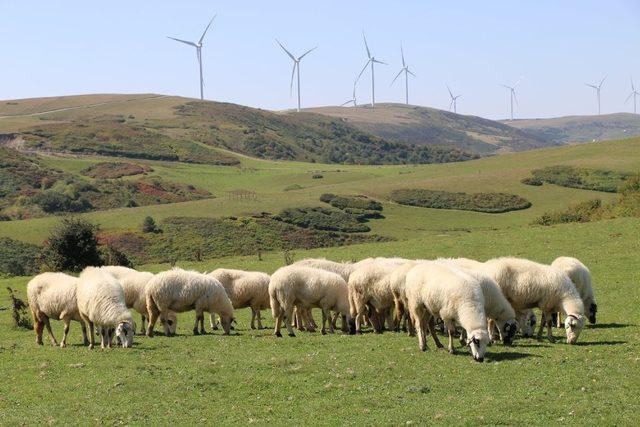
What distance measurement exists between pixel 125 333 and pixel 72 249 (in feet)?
81.5

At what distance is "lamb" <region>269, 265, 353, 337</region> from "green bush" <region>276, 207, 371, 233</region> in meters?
46.8

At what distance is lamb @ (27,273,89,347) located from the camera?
21703mm

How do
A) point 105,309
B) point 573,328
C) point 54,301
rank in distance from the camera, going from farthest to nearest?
point 54,301 < point 105,309 < point 573,328

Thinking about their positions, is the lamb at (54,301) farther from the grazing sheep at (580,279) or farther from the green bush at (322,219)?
the green bush at (322,219)

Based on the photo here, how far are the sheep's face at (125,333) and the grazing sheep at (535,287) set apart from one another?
344 inches

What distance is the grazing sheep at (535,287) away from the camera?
2012 centimetres

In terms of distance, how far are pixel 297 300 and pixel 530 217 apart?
172ft

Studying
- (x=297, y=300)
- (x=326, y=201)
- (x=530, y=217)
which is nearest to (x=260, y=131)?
(x=326, y=201)

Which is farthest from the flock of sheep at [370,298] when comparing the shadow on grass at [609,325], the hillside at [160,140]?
the hillside at [160,140]

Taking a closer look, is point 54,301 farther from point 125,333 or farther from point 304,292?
point 304,292

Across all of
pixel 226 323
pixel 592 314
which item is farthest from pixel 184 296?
pixel 592 314

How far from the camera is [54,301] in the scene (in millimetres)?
21906

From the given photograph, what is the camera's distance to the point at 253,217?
73.1 metres

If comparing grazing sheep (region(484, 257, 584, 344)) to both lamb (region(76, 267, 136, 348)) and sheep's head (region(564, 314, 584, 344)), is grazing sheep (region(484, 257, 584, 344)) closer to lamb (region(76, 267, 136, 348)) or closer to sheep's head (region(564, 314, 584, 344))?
sheep's head (region(564, 314, 584, 344))
